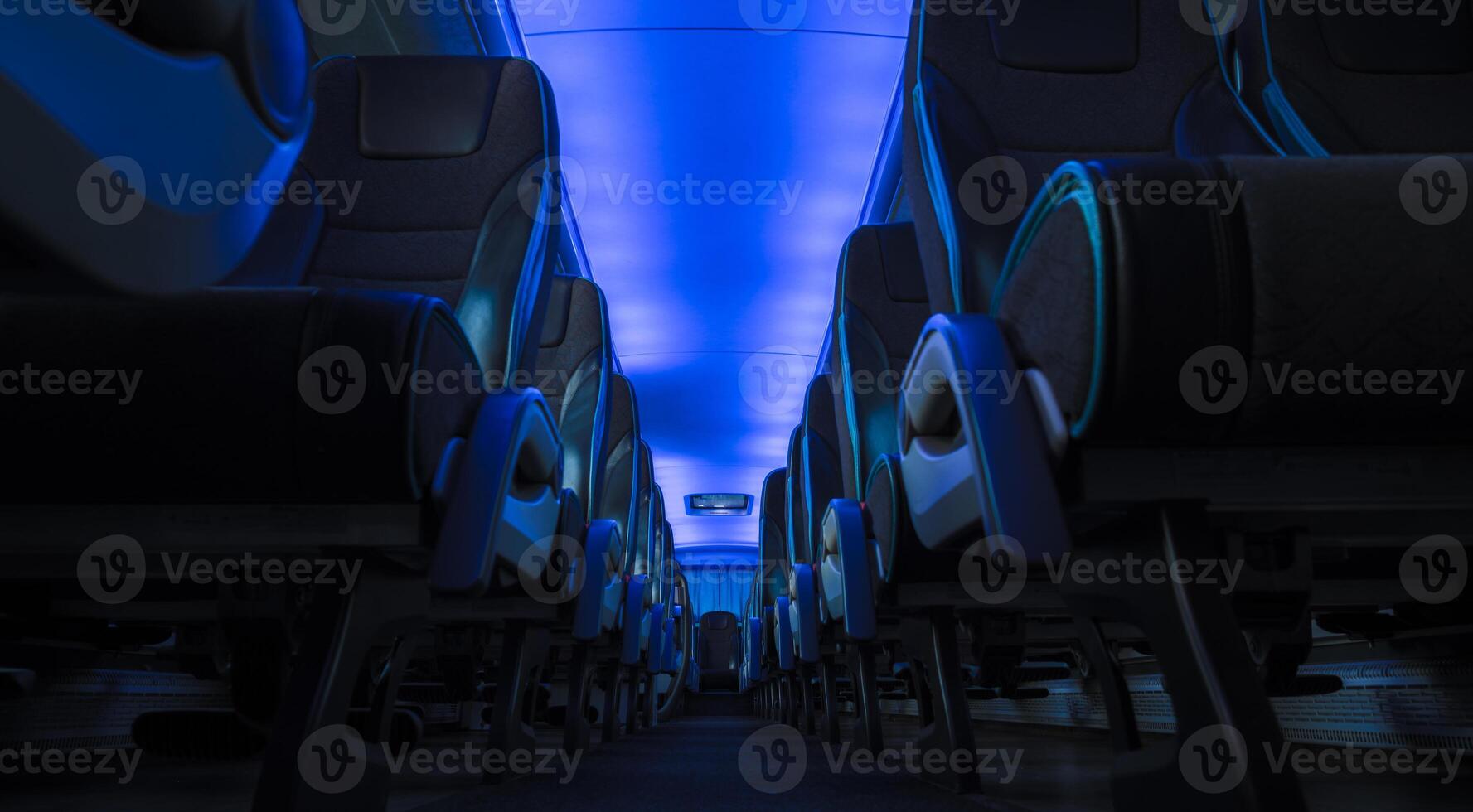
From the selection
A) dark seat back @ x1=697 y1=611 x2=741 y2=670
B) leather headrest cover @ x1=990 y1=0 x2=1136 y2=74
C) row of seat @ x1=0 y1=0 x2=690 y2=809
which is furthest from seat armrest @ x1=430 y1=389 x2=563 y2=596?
dark seat back @ x1=697 y1=611 x2=741 y2=670

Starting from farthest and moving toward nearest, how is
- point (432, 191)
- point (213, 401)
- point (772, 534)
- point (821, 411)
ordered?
point (772, 534)
point (821, 411)
point (432, 191)
point (213, 401)

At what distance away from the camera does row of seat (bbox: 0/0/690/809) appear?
56 centimetres

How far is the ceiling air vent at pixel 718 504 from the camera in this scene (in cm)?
1481

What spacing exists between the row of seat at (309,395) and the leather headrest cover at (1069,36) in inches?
41.8

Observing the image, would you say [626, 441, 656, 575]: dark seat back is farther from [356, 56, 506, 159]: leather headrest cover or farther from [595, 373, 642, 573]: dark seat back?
[356, 56, 506, 159]: leather headrest cover

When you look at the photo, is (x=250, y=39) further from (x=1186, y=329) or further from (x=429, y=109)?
(x=429, y=109)

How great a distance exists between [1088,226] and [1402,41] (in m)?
1.41

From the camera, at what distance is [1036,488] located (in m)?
0.99

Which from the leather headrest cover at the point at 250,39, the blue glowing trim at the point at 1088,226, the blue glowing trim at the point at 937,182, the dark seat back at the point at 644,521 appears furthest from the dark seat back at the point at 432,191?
the dark seat back at the point at 644,521

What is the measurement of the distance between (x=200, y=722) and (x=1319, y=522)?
2422mm

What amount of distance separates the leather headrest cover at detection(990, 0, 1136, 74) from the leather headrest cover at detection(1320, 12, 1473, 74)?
0.37m

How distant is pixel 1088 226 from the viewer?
87 centimetres

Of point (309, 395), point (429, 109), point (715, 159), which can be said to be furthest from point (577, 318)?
point (309, 395)

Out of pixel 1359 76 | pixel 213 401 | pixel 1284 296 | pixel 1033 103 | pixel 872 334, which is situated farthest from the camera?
pixel 872 334
